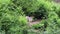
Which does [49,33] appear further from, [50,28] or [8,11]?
[8,11]

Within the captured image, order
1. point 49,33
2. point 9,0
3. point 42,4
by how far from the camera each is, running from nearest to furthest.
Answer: point 49,33 → point 9,0 → point 42,4

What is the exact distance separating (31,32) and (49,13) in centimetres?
181

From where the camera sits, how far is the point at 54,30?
274 inches

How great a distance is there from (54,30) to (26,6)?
7.17 ft

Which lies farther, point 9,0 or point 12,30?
point 9,0

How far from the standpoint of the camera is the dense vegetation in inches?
279

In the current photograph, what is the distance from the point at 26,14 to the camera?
8.93 meters

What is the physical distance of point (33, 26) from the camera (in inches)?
310

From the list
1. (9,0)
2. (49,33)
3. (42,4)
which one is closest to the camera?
(49,33)

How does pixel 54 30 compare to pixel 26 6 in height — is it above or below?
below

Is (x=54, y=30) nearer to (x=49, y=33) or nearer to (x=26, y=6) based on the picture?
(x=49, y=33)

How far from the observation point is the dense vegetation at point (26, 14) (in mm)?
7094

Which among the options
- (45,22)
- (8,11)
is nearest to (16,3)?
(8,11)

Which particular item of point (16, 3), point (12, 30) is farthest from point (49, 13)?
point (12, 30)
